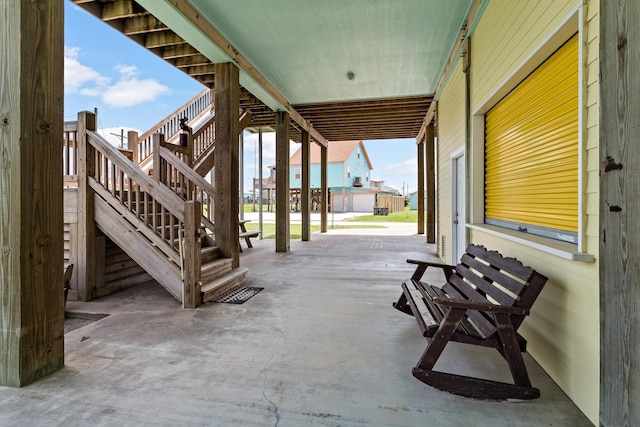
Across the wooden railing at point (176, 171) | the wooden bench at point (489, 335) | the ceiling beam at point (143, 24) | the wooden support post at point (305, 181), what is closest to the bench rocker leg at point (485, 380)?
the wooden bench at point (489, 335)

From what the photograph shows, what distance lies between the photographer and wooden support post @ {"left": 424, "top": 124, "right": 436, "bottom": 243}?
8.52 m

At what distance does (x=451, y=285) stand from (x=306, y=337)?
1.46 meters

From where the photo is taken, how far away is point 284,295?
12.7 feet

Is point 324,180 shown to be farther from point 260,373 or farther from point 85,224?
point 260,373

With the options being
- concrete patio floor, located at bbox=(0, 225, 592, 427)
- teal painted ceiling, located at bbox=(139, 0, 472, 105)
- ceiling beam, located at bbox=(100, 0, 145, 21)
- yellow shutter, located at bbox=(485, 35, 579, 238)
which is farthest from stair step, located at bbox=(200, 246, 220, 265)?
yellow shutter, located at bbox=(485, 35, 579, 238)

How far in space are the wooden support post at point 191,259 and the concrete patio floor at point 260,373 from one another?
0.51 ft

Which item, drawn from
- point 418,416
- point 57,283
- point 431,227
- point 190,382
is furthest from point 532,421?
point 431,227

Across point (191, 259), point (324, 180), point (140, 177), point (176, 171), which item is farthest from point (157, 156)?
point (324, 180)

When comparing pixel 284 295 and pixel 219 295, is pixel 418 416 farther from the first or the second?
pixel 219 295

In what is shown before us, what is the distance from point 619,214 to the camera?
1383 millimetres

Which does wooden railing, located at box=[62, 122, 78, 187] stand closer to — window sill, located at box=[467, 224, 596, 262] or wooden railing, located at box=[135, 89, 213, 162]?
wooden railing, located at box=[135, 89, 213, 162]

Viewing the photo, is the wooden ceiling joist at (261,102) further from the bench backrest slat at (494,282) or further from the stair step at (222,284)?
the bench backrest slat at (494,282)

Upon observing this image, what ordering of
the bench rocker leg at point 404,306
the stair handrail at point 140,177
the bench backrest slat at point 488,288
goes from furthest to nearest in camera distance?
the stair handrail at point 140,177, the bench rocker leg at point 404,306, the bench backrest slat at point 488,288

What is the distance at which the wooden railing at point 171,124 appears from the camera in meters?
6.30
